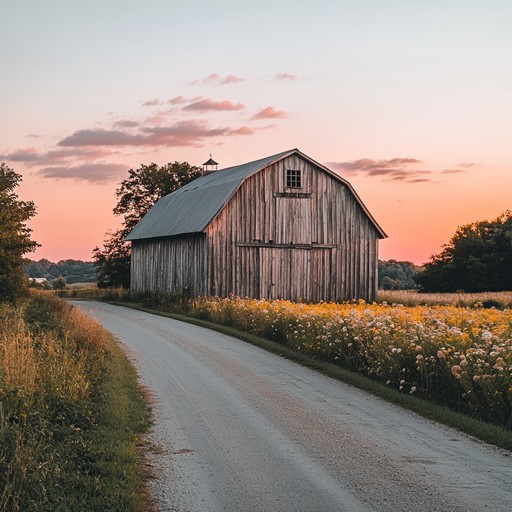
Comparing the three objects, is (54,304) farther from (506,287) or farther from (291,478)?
(506,287)

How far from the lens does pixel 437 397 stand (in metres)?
12.2

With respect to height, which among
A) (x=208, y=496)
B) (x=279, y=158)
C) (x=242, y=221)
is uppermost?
(x=279, y=158)

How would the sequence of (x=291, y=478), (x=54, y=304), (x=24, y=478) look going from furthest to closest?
1. (x=54, y=304)
2. (x=291, y=478)
3. (x=24, y=478)

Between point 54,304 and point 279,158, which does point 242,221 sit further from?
point 54,304

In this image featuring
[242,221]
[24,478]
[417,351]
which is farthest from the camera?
[242,221]

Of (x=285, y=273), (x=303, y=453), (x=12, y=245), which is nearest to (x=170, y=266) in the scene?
(x=285, y=273)

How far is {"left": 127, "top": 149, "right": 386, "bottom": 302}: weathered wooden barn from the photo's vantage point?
1298 inches

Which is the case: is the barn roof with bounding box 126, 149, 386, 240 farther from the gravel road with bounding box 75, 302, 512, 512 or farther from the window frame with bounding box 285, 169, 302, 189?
the gravel road with bounding box 75, 302, 512, 512

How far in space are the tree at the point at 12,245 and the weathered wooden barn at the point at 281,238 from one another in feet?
32.7

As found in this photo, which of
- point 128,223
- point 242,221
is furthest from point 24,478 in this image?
point 128,223

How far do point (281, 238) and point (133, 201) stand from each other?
29.4 metres

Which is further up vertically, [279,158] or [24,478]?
[279,158]

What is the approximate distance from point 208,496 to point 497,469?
335 cm

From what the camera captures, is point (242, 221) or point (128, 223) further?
point (128, 223)
